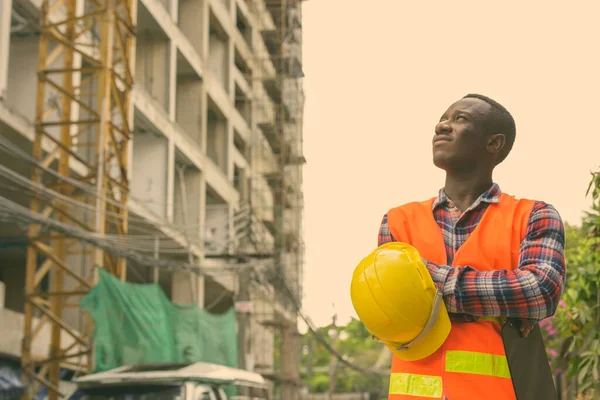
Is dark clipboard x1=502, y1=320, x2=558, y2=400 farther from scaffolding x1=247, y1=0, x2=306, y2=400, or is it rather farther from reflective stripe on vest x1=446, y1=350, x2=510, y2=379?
scaffolding x1=247, y1=0, x2=306, y2=400

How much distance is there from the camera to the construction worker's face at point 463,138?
292 cm

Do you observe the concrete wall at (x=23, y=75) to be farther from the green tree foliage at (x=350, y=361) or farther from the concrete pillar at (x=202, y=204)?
the green tree foliage at (x=350, y=361)

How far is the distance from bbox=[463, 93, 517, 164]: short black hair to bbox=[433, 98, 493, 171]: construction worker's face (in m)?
0.02

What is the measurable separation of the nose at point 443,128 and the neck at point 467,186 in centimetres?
13

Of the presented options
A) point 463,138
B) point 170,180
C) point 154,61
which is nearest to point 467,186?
point 463,138

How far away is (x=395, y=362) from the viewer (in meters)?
2.88

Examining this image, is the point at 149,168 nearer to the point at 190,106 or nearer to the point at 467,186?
the point at 190,106

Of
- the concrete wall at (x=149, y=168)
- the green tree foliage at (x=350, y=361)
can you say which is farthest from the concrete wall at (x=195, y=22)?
the green tree foliage at (x=350, y=361)

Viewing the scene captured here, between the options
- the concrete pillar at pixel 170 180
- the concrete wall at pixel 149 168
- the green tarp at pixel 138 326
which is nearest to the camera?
the green tarp at pixel 138 326

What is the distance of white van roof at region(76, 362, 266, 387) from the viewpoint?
36.6 feet

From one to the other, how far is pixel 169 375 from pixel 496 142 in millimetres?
8741

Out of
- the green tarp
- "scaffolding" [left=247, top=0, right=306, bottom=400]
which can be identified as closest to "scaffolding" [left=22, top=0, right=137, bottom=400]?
the green tarp

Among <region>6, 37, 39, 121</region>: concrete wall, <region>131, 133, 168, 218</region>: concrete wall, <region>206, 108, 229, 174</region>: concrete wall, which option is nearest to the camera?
<region>6, 37, 39, 121</region>: concrete wall

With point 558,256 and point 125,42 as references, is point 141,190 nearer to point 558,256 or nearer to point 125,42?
point 125,42
